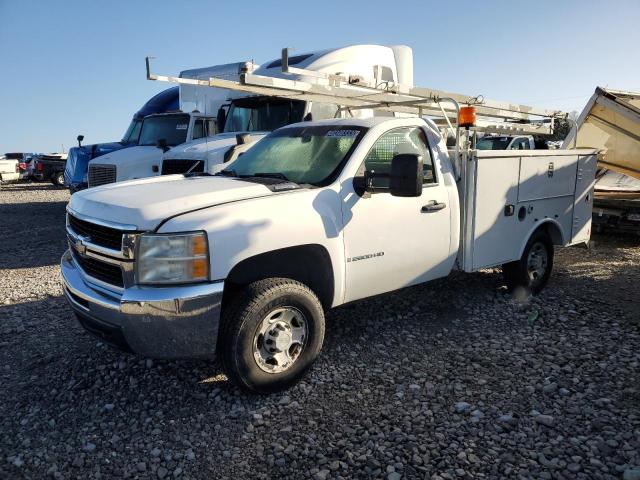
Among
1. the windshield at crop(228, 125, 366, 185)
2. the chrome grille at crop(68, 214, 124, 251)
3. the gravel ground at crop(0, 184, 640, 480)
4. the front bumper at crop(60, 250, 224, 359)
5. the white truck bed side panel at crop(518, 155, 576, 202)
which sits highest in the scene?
the windshield at crop(228, 125, 366, 185)

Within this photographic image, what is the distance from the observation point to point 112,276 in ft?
10.9

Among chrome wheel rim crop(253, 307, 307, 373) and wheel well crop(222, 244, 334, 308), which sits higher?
wheel well crop(222, 244, 334, 308)

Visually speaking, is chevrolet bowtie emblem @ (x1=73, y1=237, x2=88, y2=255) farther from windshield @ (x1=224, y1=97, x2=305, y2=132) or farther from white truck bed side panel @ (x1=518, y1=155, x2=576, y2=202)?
windshield @ (x1=224, y1=97, x2=305, y2=132)

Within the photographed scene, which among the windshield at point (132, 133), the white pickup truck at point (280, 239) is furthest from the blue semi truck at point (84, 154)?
the white pickup truck at point (280, 239)

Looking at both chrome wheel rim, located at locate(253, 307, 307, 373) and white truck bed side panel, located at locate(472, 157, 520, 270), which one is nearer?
chrome wheel rim, located at locate(253, 307, 307, 373)

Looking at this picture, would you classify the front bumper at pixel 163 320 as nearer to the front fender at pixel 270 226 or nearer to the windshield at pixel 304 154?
the front fender at pixel 270 226

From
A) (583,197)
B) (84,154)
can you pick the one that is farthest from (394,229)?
(84,154)

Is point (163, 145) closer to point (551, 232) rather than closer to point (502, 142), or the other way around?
point (551, 232)

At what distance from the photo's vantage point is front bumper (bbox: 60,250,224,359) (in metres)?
3.02

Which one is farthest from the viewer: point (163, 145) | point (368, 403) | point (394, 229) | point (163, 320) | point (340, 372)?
point (163, 145)

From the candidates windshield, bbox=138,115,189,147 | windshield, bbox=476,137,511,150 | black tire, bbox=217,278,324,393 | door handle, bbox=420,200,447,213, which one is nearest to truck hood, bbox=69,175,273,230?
black tire, bbox=217,278,324,393

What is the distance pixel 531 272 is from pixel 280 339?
338 centimetres

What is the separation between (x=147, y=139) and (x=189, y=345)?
9.01 m

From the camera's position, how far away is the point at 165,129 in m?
10.8
